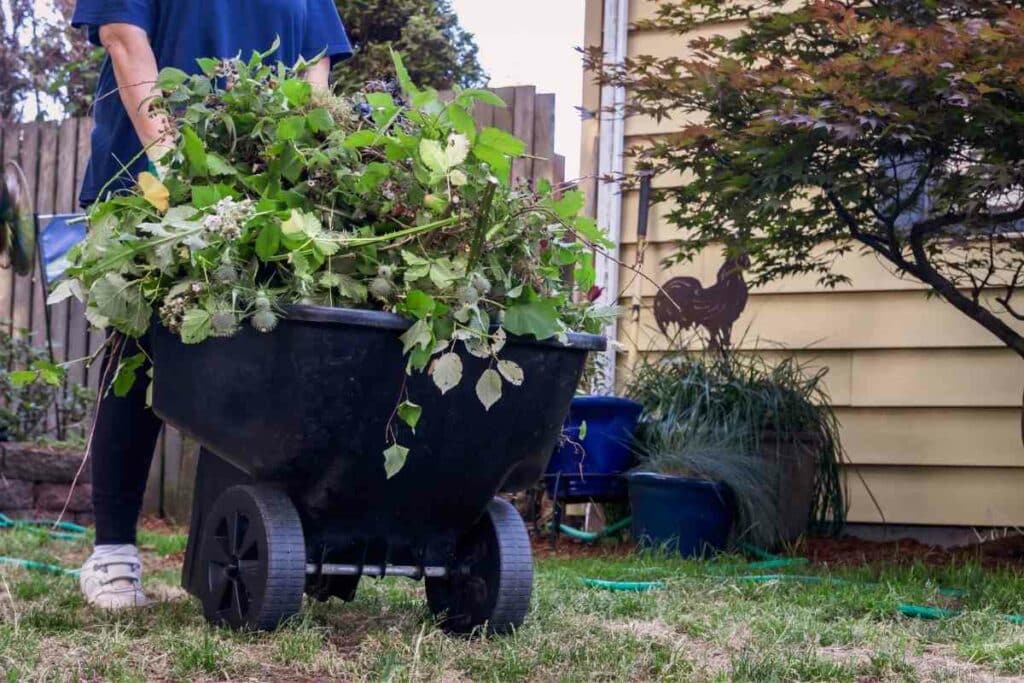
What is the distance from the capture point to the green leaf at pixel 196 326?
1921 mm

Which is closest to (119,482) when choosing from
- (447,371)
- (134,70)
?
(134,70)

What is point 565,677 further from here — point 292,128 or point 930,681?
point 292,128

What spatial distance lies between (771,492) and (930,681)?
6.95 ft

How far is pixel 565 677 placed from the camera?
1.92m

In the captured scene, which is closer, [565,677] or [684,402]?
[565,677]

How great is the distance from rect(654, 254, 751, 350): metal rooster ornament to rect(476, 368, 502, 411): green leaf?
2.82 metres

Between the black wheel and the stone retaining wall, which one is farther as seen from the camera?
the stone retaining wall

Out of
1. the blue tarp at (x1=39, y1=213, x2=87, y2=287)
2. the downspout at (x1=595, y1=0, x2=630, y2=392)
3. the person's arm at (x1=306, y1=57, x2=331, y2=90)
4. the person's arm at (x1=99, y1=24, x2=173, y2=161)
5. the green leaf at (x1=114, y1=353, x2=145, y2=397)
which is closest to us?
the green leaf at (x1=114, y1=353, x2=145, y2=397)

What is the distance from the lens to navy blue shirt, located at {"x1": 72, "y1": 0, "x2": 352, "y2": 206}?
2650mm

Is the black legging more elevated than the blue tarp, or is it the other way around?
the blue tarp

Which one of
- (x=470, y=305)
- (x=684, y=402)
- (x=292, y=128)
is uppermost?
(x=292, y=128)

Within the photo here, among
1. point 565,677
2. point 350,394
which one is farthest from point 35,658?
point 565,677

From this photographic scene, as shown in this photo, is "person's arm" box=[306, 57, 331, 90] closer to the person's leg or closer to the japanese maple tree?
the person's leg

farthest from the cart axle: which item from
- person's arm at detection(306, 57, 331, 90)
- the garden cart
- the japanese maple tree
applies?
the japanese maple tree
